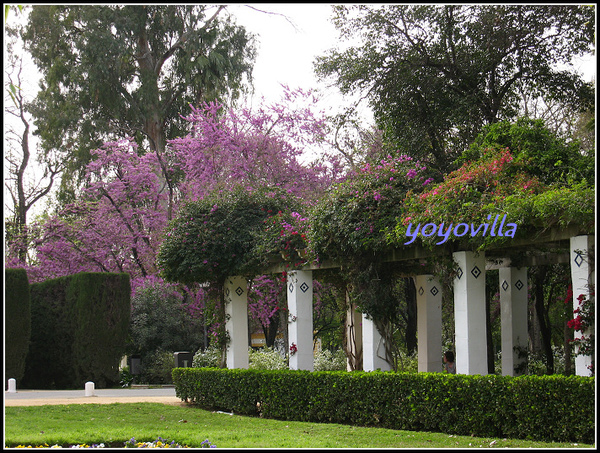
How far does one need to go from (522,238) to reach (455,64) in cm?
1012

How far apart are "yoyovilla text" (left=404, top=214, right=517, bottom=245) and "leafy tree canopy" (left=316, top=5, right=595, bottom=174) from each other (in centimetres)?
853

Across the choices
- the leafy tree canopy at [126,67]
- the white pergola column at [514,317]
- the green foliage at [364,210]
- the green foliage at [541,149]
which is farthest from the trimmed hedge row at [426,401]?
the leafy tree canopy at [126,67]

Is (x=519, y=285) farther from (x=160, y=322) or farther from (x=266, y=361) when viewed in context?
(x=160, y=322)

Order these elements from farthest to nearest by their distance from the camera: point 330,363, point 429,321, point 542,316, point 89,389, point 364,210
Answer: point 330,363 < point 89,389 < point 542,316 < point 429,321 < point 364,210

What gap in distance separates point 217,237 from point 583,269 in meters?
7.62

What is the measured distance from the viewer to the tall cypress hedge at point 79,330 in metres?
21.2

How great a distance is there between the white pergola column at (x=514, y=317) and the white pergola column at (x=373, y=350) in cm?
312

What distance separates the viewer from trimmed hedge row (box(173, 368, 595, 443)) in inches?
315

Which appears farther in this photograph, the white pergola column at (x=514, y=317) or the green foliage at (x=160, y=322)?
the green foliage at (x=160, y=322)

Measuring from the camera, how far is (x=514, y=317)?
44.1ft

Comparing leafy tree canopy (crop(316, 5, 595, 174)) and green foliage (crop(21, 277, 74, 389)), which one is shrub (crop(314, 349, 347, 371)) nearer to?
leafy tree canopy (crop(316, 5, 595, 174))

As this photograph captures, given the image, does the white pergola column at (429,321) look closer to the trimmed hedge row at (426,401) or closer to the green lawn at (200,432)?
the trimmed hedge row at (426,401)

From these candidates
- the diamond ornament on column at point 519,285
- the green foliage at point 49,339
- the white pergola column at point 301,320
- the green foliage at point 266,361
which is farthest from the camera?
the green foliage at point 49,339

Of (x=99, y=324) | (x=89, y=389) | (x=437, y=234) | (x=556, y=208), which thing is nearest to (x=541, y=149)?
(x=437, y=234)
